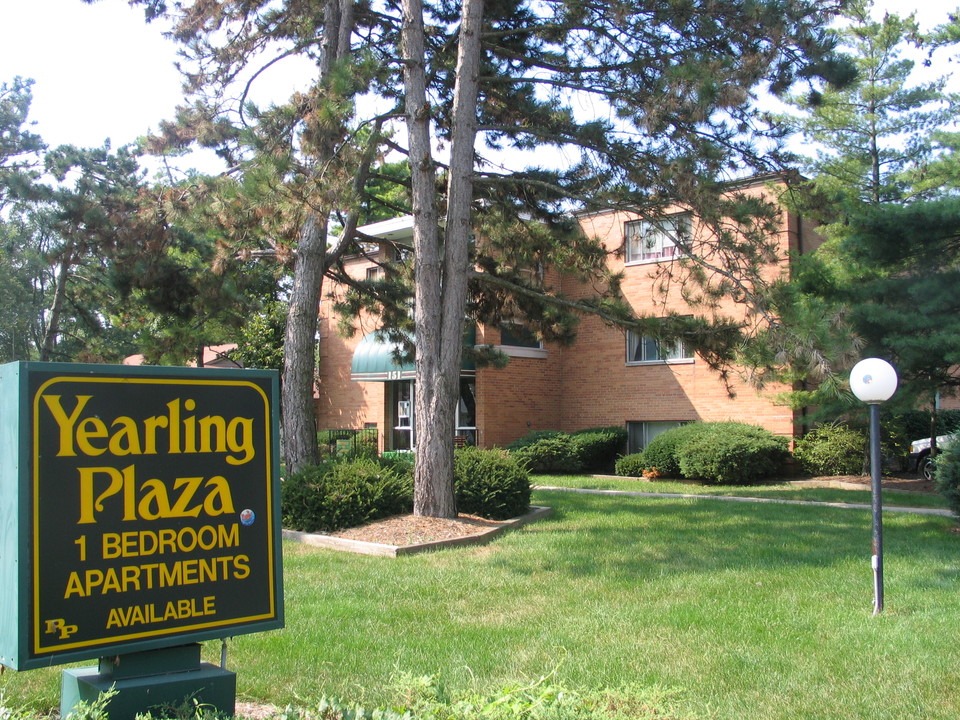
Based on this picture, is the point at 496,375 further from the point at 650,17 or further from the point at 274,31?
the point at 650,17

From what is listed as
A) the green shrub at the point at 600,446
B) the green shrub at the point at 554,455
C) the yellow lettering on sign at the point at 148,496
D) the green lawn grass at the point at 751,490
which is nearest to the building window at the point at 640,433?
the green shrub at the point at 600,446

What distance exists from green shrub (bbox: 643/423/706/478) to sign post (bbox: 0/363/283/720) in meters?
15.8

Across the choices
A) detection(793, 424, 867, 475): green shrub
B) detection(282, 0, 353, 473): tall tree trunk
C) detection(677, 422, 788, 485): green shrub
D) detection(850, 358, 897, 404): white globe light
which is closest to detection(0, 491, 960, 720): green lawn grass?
detection(850, 358, 897, 404): white globe light

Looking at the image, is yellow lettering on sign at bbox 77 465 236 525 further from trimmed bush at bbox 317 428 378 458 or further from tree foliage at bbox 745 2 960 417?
trimmed bush at bbox 317 428 378 458

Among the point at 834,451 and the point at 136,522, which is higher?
the point at 136,522

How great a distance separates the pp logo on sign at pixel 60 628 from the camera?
349 centimetres

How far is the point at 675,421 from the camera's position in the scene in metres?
21.8

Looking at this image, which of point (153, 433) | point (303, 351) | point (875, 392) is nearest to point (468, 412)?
point (303, 351)

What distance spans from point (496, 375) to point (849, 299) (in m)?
11.8

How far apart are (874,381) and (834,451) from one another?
11.7 meters

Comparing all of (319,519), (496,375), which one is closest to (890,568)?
(319,519)

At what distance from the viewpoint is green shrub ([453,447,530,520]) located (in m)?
12.4

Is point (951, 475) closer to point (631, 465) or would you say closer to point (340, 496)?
point (340, 496)

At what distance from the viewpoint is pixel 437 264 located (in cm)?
1227
